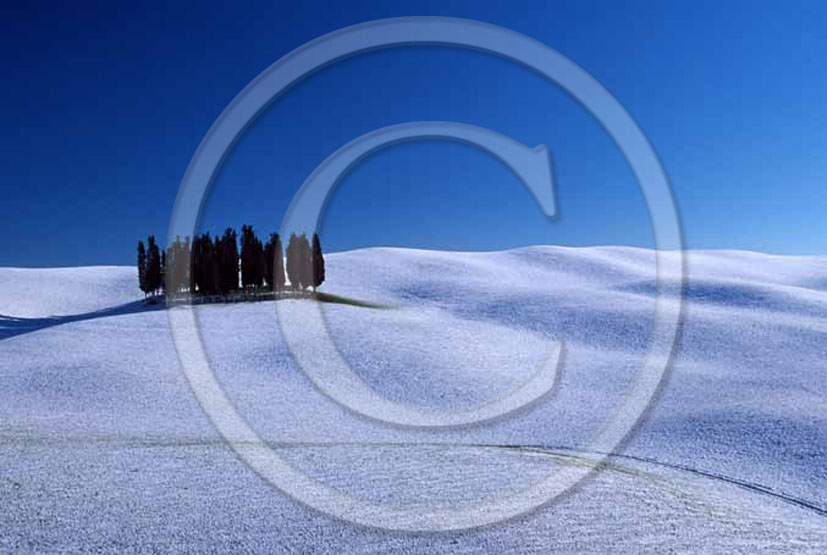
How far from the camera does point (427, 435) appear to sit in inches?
780

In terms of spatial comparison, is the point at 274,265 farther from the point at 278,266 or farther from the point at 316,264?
the point at 316,264

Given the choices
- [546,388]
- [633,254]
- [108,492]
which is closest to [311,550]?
[108,492]

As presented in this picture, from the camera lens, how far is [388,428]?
2038cm

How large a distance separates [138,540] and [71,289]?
219 ft

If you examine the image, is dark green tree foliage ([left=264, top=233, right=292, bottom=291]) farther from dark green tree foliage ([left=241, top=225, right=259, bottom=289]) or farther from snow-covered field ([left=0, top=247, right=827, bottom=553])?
snow-covered field ([left=0, top=247, right=827, bottom=553])

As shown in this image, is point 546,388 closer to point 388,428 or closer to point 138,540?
point 388,428

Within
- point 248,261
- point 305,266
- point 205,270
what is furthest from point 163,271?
point 305,266

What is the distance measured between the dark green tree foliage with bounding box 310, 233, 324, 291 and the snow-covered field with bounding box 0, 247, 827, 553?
11.5m

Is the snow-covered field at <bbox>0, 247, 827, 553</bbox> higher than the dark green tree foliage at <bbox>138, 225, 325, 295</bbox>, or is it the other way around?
the dark green tree foliage at <bbox>138, 225, 325, 295</bbox>

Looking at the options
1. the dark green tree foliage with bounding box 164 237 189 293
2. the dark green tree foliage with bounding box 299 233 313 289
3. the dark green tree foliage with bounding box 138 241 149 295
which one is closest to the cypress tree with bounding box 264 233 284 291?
the dark green tree foliage with bounding box 299 233 313 289

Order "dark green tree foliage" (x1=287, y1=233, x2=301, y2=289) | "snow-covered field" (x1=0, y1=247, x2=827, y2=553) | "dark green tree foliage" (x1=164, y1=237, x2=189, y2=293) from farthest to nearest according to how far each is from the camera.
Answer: "dark green tree foliage" (x1=287, y1=233, x2=301, y2=289), "dark green tree foliage" (x1=164, y1=237, x2=189, y2=293), "snow-covered field" (x1=0, y1=247, x2=827, y2=553)

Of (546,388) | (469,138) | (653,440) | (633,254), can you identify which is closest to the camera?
(653,440)

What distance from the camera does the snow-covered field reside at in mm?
11297

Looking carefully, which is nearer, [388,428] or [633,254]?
[388,428]
